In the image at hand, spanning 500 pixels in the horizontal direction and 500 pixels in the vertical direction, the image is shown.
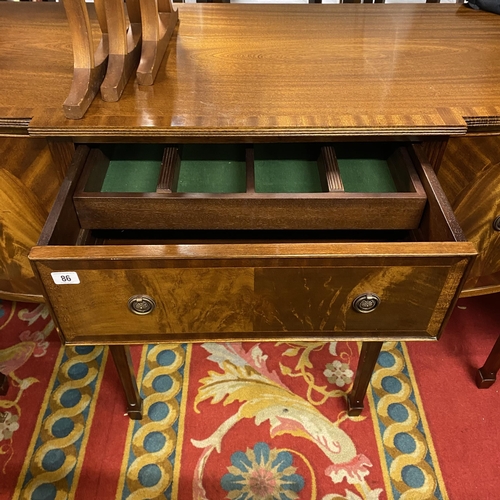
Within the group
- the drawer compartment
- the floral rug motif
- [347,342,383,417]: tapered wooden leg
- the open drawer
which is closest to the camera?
A: the open drawer

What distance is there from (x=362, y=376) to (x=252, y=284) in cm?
37

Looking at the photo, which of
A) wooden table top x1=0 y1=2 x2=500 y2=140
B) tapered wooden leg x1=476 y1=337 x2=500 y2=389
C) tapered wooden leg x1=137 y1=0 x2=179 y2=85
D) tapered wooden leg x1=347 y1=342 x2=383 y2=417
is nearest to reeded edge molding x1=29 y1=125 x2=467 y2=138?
wooden table top x1=0 y1=2 x2=500 y2=140

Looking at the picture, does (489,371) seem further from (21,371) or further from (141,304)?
(21,371)

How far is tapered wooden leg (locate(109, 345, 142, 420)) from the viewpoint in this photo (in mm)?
764

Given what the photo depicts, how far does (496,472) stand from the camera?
2.78 ft

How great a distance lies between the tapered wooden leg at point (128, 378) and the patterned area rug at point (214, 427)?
0.11 ft

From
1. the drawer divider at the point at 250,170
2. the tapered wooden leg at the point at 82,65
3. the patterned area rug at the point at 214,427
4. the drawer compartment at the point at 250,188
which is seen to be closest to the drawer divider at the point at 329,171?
the drawer compartment at the point at 250,188

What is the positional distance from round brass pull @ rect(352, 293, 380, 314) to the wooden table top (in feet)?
0.66

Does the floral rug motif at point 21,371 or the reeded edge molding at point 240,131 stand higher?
the reeded edge molding at point 240,131

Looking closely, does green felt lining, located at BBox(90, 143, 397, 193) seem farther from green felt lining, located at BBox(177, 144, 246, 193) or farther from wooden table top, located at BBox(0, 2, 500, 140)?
wooden table top, located at BBox(0, 2, 500, 140)

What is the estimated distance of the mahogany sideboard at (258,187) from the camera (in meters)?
0.55

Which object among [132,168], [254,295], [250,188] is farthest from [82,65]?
[254,295]

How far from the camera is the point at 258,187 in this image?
722 mm

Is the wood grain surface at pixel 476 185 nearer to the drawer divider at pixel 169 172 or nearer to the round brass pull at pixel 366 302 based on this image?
the round brass pull at pixel 366 302
